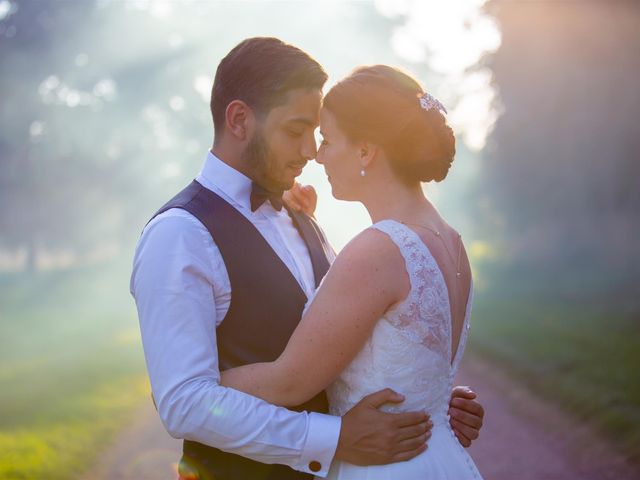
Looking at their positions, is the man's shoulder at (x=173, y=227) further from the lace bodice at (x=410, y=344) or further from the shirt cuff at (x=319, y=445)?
the shirt cuff at (x=319, y=445)

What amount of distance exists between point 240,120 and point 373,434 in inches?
54.3

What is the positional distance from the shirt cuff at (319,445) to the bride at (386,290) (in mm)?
105

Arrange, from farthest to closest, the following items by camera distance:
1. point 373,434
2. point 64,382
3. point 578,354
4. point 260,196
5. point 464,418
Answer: point 64,382 < point 578,354 < point 260,196 < point 464,418 < point 373,434

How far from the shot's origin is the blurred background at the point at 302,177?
31.7 feet

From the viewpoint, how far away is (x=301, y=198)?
3.63 m

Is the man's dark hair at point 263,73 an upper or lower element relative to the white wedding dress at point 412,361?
upper

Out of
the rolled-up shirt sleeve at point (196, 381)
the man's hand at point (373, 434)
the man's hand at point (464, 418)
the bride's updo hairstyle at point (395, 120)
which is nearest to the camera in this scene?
the rolled-up shirt sleeve at point (196, 381)

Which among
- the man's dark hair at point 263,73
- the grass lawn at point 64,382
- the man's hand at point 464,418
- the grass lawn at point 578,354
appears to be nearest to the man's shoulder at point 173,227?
the man's dark hair at point 263,73

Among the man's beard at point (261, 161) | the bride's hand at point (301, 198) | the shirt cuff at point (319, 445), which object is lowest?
the shirt cuff at point (319, 445)

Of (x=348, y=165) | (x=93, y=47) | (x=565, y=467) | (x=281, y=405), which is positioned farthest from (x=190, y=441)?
(x=93, y=47)

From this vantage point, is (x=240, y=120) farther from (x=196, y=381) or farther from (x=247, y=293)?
(x=196, y=381)

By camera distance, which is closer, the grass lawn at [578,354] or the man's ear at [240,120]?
the man's ear at [240,120]

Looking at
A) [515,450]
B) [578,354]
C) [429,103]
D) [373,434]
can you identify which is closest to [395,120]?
[429,103]

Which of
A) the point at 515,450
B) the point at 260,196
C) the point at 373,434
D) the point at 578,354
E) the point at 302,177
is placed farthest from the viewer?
the point at 302,177
